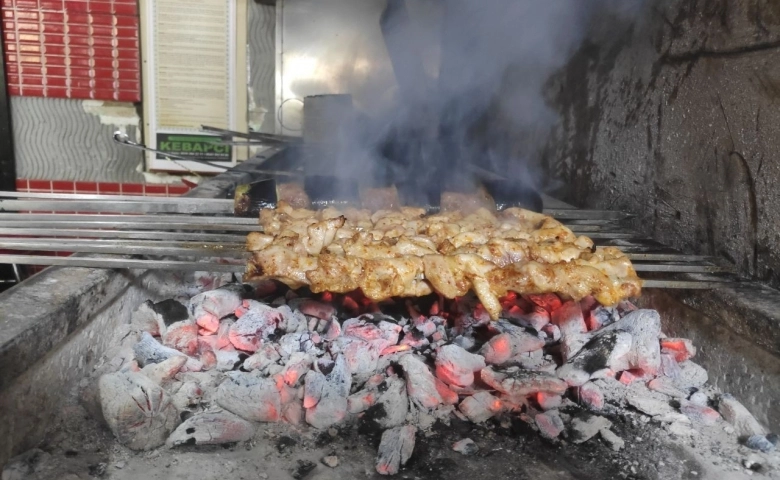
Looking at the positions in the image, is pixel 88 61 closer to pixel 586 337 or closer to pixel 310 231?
pixel 310 231

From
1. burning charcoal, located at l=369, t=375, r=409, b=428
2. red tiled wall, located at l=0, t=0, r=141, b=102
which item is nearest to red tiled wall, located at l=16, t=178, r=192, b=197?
red tiled wall, located at l=0, t=0, r=141, b=102

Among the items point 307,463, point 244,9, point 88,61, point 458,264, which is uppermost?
point 244,9

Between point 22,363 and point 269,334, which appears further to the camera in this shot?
point 269,334

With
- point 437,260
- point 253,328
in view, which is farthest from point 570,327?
point 253,328

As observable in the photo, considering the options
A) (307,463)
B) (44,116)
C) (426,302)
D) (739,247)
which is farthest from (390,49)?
(307,463)

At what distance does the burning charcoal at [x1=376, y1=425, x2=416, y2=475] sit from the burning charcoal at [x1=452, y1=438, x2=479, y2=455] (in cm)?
17

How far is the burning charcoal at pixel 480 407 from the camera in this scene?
7.18 ft

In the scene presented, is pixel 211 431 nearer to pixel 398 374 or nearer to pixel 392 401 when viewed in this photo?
pixel 392 401

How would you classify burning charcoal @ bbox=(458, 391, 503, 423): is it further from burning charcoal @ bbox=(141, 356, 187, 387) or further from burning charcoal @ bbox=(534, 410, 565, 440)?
burning charcoal @ bbox=(141, 356, 187, 387)

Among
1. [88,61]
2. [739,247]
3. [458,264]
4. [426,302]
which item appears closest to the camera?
[458,264]

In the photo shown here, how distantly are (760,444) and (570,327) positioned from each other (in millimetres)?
940

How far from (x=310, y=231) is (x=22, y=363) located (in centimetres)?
138

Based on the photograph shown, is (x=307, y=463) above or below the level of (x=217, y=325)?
below

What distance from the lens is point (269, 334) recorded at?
8.79 feet
